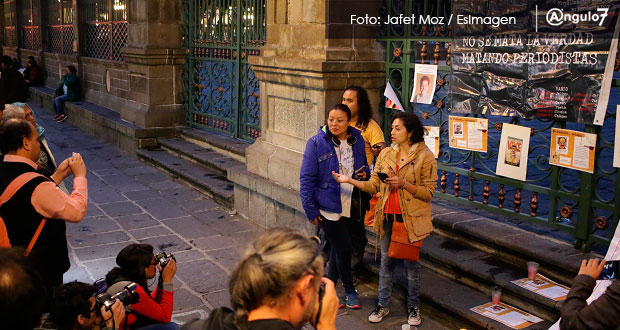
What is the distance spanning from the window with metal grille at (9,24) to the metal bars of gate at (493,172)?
81.5ft

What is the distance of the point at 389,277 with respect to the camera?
17.9 feet

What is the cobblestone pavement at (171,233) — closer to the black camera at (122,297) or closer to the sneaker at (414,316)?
the sneaker at (414,316)

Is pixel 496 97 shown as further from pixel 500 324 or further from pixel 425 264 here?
pixel 500 324

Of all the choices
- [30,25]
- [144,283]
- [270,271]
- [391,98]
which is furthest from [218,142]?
[30,25]

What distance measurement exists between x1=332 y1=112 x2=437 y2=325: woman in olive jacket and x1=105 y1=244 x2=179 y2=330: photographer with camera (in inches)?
66.0

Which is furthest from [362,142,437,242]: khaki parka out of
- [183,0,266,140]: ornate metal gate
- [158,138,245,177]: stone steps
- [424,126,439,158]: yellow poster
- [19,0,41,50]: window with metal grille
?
[19,0,41,50]: window with metal grille

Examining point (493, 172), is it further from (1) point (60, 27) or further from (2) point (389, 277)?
(1) point (60, 27)

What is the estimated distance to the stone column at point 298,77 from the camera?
278 inches

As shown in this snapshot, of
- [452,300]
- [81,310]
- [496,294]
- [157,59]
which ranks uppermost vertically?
[157,59]

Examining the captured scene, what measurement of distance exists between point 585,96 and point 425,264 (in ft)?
6.66

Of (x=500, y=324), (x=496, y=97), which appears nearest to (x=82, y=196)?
(x=500, y=324)

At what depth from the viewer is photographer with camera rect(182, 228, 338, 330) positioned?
2055mm

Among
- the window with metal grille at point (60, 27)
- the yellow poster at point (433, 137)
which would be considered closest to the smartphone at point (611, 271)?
the yellow poster at point (433, 137)

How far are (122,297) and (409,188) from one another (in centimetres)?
232
